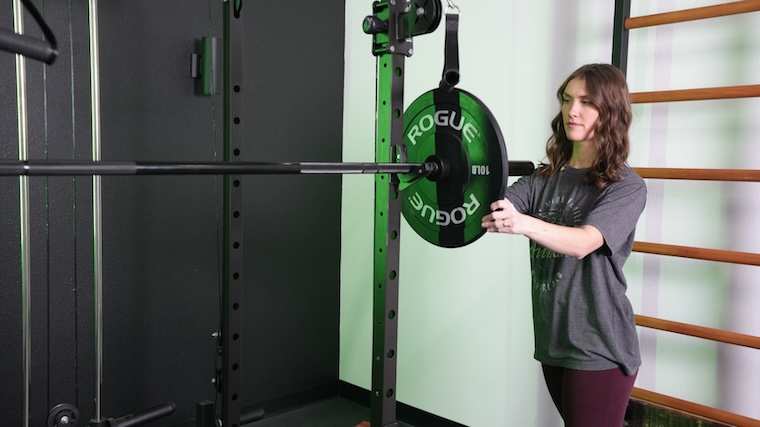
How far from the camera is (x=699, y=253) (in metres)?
2.19

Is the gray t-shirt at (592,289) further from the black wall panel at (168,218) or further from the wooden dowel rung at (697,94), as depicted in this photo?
the black wall panel at (168,218)

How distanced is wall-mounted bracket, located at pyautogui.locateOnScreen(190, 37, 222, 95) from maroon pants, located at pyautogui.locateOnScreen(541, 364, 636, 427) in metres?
1.90

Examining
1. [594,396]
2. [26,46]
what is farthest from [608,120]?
[26,46]

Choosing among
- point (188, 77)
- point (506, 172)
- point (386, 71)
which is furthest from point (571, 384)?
point (188, 77)

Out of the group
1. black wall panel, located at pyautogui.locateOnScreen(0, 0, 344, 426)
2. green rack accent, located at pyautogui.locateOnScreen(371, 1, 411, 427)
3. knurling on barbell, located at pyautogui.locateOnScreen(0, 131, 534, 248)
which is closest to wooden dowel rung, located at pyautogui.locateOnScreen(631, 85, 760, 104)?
knurling on barbell, located at pyautogui.locateOnScreen(0, 131, 534, 248)

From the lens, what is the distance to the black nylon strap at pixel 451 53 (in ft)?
5.29

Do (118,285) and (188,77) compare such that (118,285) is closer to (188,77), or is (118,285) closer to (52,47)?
(188,77)

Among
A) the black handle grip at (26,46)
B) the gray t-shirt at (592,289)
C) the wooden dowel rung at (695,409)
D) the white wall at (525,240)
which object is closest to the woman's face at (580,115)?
the gray t-shirt at (592,289)

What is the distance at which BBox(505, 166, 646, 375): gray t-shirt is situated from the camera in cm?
180

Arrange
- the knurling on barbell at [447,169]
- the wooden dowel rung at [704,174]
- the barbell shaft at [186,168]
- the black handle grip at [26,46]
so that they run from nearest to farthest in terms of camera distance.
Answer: the black handle grip at [26,46] → the barbell shaft at [186,168] → the knurling on barbell at [447,169] → the wooden dowel rung at [704,174]

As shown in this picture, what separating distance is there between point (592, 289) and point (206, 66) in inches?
74.0

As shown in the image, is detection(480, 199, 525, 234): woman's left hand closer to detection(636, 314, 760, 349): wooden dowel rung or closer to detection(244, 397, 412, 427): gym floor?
detection(636, 314, 760, 349): wooden dowel rung

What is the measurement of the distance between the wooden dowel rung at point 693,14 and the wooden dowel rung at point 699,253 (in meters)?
0.71

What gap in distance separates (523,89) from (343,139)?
111 cm
